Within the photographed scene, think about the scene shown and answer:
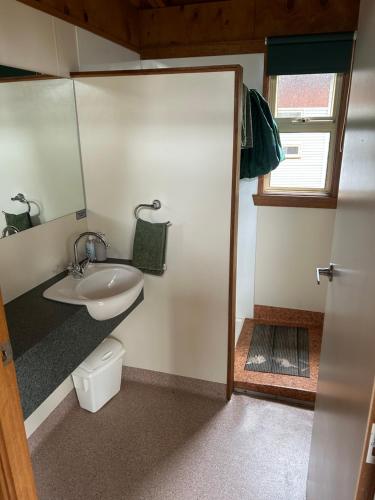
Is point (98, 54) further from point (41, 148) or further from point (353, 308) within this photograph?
point (353, 308)

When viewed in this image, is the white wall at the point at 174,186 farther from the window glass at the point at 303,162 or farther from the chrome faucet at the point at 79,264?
the window glass at the point at 303,162

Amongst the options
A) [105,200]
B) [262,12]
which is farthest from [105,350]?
[262,12]

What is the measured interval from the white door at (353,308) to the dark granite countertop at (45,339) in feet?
3.26

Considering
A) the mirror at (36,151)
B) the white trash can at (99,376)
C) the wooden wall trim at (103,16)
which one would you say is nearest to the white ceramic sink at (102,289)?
the mirror at (36,151)

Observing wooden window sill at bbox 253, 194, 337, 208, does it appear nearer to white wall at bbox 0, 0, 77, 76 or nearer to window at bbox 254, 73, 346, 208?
window at bbox 254, 73, 346, 208

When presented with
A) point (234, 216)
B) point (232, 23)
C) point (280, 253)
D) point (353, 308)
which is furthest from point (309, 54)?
point (353, 308)

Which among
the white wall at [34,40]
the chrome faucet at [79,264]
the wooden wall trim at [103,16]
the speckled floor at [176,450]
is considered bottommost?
the speckled floor at [176,450]

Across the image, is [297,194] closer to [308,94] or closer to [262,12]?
[308,94]

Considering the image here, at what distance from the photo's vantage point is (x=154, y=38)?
2652 millimetres

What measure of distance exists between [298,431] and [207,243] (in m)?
1.17

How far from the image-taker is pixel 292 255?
299 centimetres

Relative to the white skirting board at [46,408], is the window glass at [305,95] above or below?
above

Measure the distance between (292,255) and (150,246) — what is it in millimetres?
1369

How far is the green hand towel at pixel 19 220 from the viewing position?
1.68m
